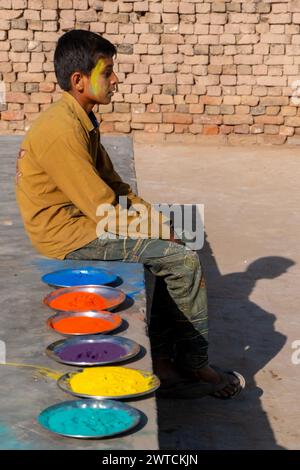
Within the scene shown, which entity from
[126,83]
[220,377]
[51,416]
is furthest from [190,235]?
[126,83]

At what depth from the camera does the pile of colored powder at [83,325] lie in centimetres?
351

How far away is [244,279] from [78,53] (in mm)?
2892

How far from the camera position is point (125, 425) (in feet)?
9.05

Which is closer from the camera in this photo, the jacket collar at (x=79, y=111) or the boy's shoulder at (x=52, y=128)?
the boy's shoulder at (x=52, y=128)

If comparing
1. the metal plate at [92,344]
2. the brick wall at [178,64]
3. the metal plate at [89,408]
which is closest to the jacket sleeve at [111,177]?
the metal plate at [92,344]

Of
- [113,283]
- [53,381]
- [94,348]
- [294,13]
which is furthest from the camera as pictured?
[294,13]

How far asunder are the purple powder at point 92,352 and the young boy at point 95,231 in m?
0.92

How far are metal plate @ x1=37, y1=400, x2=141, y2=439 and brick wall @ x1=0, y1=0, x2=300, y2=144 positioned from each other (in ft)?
33.2

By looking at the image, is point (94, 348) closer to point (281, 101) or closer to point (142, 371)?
point (142, 371)

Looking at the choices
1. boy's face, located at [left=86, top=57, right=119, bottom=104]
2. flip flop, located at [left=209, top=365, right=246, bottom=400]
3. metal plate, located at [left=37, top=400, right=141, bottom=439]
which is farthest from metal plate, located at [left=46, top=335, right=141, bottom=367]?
boy's face, located at [left=86, top=57, right=119, bottom=104]

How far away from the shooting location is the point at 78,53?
4.34 metres

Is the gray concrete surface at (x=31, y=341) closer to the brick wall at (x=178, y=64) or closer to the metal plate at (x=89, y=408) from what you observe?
the metal plate at (x=89, y=408)

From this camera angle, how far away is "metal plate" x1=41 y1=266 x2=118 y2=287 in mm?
4059

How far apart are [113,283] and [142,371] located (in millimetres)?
1007
